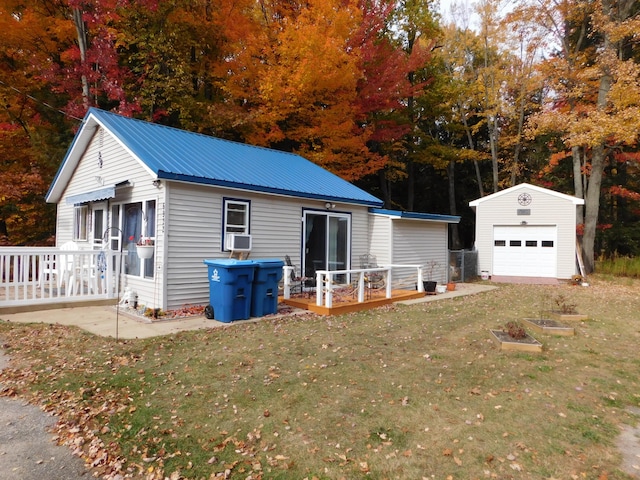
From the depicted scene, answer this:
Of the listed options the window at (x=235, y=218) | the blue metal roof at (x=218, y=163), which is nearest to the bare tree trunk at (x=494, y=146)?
the blue metal roof at (x=218, y=163)

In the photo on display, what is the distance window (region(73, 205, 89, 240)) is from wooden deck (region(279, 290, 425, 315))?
648cm

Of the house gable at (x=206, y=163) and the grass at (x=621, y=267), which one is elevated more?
the house gable at (x=206, y=163)

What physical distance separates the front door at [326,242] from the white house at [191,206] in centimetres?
3

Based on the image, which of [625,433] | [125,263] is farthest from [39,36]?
[625,433]

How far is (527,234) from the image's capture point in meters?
16.9

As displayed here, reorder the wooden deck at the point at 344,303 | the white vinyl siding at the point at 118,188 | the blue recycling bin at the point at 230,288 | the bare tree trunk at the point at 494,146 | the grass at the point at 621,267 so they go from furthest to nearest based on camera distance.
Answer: the bare tree trunk at the point at 494,146, the grass at the point at 621,267, the wooden deck at the point at 344,303, the white vinyl siding at the point at 118,188, the blue recycling bin at the point at 230,288

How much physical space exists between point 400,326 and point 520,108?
68.1 feet

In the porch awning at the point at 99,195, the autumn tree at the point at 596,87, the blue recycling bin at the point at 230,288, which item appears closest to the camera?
the blue recycling bin at the point at 230,288

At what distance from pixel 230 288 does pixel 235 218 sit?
2.27 m

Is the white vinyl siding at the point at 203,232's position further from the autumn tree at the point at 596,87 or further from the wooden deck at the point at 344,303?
the autumn tree at the point at 596,87

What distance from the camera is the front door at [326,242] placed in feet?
36.4

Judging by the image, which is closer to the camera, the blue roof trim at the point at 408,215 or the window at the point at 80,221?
the window at the point at 80,221

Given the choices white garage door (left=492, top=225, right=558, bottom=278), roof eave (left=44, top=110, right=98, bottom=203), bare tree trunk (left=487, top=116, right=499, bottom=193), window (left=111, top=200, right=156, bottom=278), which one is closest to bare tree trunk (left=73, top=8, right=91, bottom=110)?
roof eave (left=44, top=110, right=98, bottom=203)

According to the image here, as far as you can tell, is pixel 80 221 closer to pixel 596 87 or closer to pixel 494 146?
pixel 494 146
